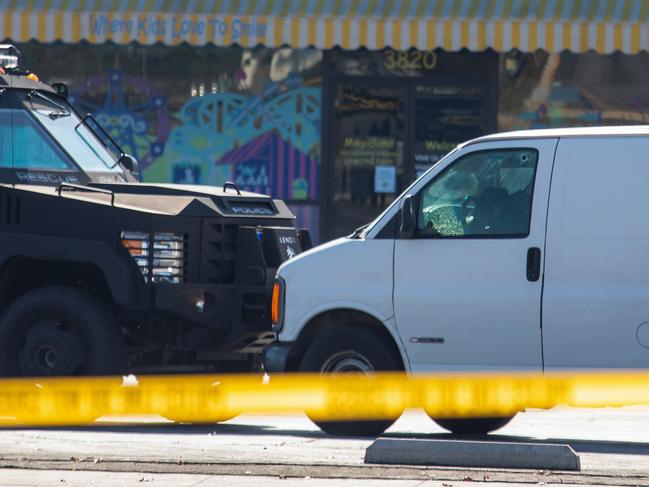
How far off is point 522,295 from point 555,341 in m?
0.35

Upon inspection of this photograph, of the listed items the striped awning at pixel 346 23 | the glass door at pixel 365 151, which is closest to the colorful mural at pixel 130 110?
the striped awning at pixel 346 23

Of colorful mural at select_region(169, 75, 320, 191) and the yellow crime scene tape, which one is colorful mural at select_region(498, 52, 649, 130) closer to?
colorful mural at select_region(169, 75, 320, 191)

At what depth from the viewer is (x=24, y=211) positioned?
10.9m

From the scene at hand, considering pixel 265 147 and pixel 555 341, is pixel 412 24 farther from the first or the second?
pixel 555 341

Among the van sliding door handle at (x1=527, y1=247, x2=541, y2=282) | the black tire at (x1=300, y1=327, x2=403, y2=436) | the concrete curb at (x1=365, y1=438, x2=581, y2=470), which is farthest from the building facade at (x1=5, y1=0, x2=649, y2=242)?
the concrete curb at (x1=365, y1=438, x2=581, y2=470)

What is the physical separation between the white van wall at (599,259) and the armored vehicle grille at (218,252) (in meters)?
2.50

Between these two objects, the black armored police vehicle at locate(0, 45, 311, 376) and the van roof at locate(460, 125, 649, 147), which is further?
the black armored police vehicle at locate(0, 45, 311, 376)

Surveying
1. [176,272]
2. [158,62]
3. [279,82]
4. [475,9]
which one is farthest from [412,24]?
[176,272]

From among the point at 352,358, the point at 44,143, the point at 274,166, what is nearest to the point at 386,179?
the point at 274,166

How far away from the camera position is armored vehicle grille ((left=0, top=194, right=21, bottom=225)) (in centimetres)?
1096

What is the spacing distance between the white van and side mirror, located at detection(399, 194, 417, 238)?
1 centimetres

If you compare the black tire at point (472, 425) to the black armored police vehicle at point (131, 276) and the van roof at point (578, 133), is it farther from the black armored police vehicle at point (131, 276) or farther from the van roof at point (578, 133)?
the van roof at point (578, 133)

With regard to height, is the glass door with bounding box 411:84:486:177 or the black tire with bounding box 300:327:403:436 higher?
the glass door with bounding box 411:84:486:177

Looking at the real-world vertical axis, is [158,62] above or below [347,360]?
above
